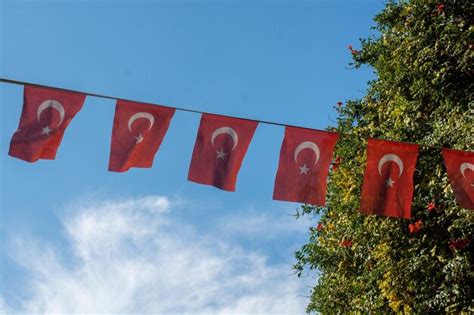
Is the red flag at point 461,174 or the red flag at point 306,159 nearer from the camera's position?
the red flag at point 306,159

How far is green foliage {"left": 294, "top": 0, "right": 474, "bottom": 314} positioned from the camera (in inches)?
368

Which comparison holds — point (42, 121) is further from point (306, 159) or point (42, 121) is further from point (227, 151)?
point (306, 159)

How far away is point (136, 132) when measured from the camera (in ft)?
22.4

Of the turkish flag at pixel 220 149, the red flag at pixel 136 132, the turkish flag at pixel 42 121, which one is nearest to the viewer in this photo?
the turkish flag at pixel 42 121

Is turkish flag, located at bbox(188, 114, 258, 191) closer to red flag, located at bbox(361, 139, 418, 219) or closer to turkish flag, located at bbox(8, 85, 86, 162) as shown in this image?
turkish flag, located at bbox(8, 85, 86, 162)

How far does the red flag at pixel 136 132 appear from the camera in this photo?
674cm

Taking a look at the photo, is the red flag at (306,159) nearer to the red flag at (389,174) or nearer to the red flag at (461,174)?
the red flag at (389,174)

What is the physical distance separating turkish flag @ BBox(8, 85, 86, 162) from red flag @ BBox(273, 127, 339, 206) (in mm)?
2588

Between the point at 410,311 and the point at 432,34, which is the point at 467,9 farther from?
the point at 410,311

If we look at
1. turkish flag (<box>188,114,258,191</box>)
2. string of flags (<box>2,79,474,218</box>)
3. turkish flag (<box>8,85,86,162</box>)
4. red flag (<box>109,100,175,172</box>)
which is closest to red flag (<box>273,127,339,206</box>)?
string of flags (<box>2,79,474,218</box>)

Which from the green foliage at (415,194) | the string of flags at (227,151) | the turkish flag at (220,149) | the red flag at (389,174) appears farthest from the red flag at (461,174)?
the turkish flag at (220,149)

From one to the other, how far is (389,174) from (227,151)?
213 centimetres

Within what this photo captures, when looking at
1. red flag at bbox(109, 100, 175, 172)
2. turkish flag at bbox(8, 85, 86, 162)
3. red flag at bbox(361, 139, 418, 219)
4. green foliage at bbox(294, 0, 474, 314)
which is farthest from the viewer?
green foliage at bbox(294, 0, 474, 314)

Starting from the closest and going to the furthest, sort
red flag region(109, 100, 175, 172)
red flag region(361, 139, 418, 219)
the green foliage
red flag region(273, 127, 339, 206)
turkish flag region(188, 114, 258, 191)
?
1. red flag region(109, 100, 175, 172)
2. turkish flag region(188, 114, 258, 191)
3. red flag region(273, 127, 339, 206)
4. red flag region(361, 139, 418, 219)
5. the green foliage
